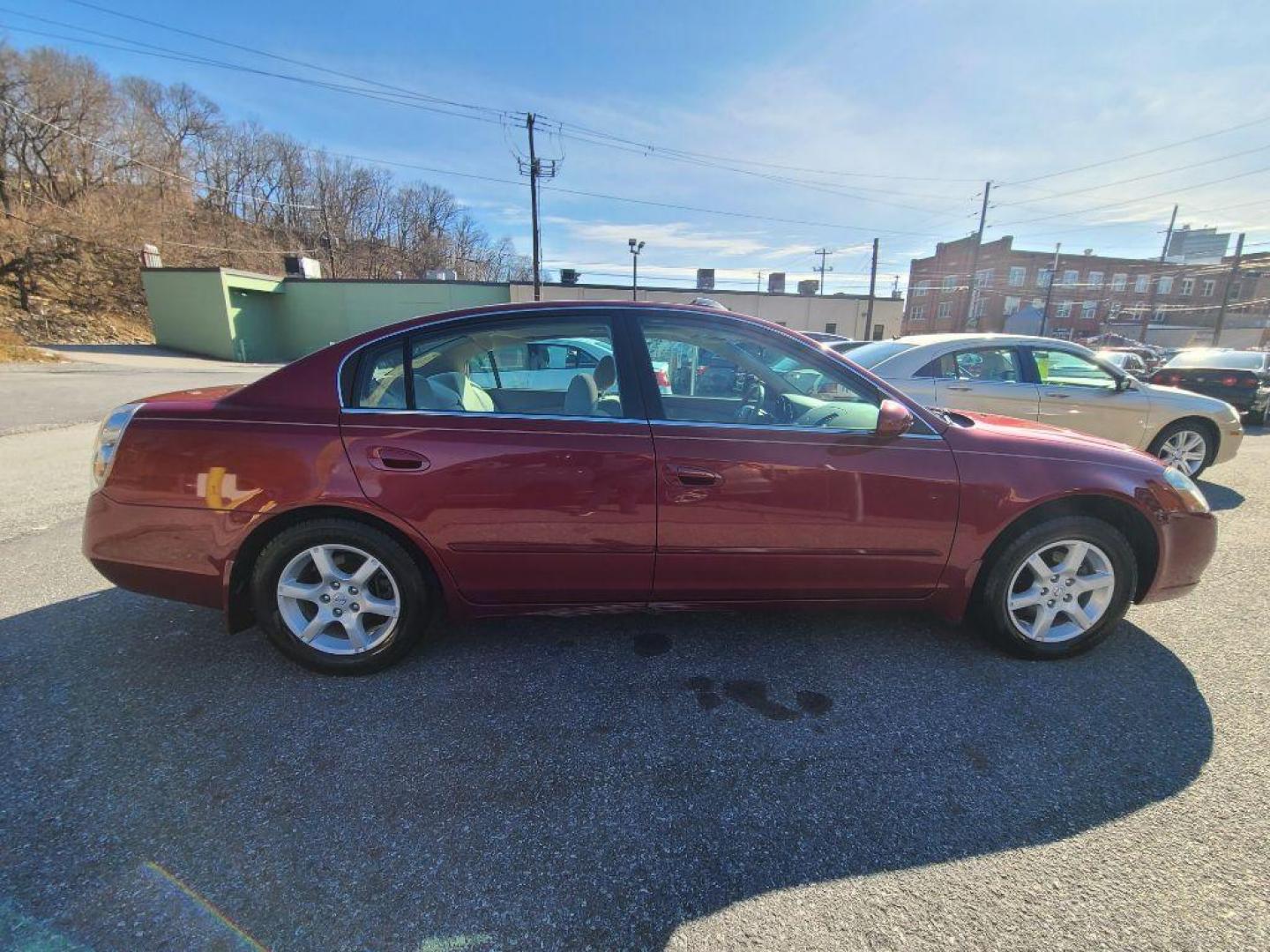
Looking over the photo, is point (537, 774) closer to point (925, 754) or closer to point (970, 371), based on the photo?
point (925, 754)

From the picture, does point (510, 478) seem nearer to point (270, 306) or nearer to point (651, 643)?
point (651, 643)

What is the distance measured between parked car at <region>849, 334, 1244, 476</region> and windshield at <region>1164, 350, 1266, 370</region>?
5.02 metres

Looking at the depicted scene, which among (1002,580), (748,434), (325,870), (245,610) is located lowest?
(325,870)

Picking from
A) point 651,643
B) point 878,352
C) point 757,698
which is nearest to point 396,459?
point 651,643

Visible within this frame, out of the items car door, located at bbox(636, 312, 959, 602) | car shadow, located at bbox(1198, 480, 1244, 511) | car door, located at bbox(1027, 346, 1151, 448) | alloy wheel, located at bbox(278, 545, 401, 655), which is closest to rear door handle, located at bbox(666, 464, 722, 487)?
car door, located at bbox(636, 312, 959, 602)

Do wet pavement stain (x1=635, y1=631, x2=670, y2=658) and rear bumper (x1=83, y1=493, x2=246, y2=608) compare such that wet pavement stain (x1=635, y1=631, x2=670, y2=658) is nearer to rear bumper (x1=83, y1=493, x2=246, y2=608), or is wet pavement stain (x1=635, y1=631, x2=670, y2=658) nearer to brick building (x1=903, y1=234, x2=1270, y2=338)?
rear bumper (x1=83, y1=493, x2=246, y2=608)

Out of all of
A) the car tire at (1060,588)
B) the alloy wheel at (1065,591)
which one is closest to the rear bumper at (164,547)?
the car tire at (1060,588)

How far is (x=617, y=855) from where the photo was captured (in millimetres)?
1702

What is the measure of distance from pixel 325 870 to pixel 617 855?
0.84 meters

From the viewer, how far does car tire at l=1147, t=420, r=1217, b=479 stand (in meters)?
5.98

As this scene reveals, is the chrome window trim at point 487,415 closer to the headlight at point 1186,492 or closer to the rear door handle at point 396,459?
the rear door handle at point 396,459

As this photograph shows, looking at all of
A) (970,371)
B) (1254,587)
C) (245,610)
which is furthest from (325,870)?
(970,371)

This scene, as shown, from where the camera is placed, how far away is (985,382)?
18.6 ft

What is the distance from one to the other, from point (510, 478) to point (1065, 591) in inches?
103
